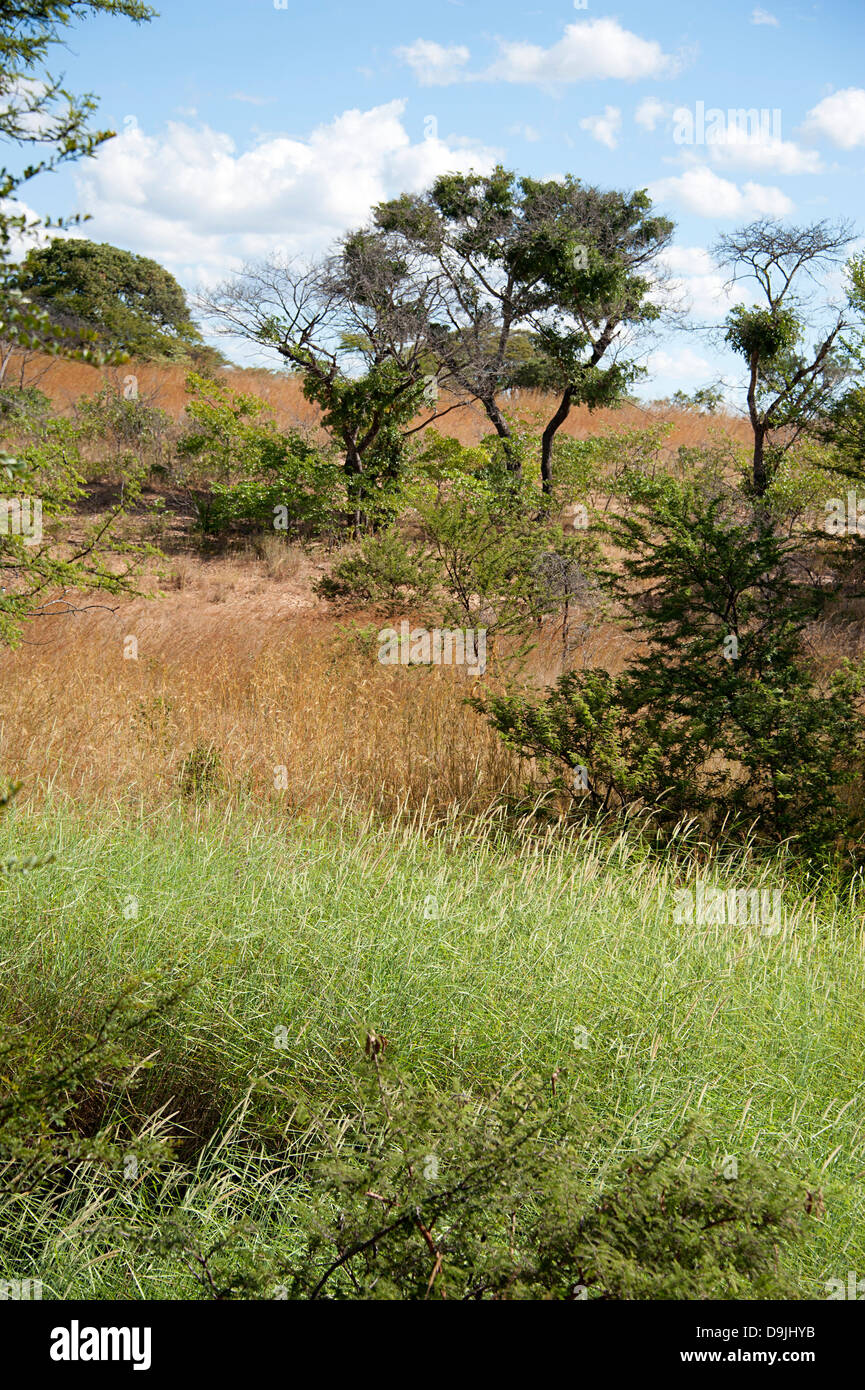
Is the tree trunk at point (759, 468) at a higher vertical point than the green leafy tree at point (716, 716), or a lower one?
higher

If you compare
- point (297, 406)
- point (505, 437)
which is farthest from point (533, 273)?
point (297, 406)

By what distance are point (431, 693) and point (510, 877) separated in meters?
3.58

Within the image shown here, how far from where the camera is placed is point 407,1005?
146 inches

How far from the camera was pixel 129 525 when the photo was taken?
15922 millimetres

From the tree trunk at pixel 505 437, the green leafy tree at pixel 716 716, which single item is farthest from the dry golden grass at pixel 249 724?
the tree trunk at pixel 505 437

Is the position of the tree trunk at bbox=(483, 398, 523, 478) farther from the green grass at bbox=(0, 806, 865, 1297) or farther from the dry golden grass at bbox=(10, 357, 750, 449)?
the green grass at bbox=(0, 806, 865, 1297)

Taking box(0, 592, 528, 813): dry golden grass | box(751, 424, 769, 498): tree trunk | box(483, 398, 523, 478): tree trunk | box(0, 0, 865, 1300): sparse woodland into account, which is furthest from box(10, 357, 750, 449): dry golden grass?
box(0, 592, 528, 813): dry golden grass

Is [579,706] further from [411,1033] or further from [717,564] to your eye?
[411,1033]

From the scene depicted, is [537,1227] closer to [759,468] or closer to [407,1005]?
[407,1005]

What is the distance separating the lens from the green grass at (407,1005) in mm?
3104

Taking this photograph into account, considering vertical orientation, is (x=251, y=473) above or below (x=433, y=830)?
above

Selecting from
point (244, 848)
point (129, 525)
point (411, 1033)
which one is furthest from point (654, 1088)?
point (129, 525)

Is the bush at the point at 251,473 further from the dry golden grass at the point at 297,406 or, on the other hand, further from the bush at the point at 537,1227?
the bush at the point at 537,1227

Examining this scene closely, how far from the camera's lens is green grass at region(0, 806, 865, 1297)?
3.10m
